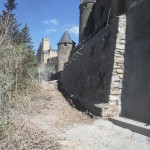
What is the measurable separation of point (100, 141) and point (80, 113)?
13.3 ft

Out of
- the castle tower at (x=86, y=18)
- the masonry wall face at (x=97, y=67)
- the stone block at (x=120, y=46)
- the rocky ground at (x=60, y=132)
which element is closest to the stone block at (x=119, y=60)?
the masonry wall face at (x=97, y=67)

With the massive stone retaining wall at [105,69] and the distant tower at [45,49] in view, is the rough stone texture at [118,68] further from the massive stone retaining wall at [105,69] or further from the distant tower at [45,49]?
the distant tower at [45,49]

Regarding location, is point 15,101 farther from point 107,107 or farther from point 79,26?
point 79,26

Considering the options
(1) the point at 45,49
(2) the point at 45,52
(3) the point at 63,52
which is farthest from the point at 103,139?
(1) the point at 45,49

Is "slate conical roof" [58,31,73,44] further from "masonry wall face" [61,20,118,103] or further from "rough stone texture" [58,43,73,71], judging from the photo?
"masonry wall face" [61,20,118,103]

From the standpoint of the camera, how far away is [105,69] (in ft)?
37.0

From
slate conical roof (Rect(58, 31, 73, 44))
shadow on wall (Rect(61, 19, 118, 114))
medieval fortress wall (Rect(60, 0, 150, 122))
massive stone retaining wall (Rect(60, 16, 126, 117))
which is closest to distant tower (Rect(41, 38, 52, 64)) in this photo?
slate conical roof (Rect(58, 31, 73, 44))

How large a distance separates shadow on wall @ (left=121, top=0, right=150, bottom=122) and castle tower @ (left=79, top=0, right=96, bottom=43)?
20329 mm

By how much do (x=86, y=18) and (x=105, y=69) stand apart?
824 inches

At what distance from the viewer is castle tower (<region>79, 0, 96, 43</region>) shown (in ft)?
101

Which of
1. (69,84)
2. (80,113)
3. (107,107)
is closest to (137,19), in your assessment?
(107,107)

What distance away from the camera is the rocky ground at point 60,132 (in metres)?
6.12

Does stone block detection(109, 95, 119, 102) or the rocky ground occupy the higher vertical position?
stone block detection(109, 95, 119, 102)

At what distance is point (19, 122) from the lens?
23.6 feet
